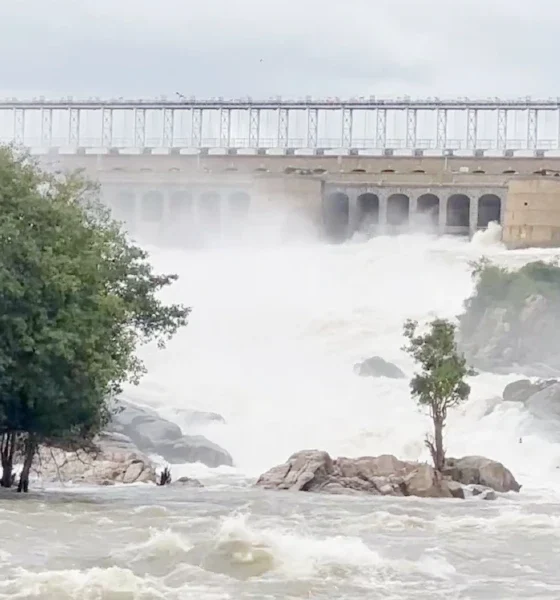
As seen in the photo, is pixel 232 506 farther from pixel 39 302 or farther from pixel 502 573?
pixel 502 573

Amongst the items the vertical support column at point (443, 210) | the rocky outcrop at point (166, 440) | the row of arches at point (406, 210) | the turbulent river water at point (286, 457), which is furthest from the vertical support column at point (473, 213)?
the rocky outcrop at point (166, 440)

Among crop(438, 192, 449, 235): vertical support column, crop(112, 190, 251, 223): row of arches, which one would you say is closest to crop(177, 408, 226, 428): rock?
crop(438, 192, 449, 235): vertical support column

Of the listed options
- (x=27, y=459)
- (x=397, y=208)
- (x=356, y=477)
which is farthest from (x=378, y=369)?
(x=397, y=208)

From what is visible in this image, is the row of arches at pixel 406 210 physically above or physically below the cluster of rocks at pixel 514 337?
above

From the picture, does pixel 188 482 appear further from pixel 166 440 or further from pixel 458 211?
pixel 458 211

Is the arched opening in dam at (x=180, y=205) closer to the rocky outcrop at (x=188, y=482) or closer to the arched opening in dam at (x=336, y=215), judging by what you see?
the arched opening in dam at (x=336, y=215)

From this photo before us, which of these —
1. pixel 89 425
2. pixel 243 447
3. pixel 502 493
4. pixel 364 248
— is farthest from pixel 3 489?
pixel 364 248

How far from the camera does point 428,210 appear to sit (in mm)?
87375

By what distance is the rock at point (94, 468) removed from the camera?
1379 inches

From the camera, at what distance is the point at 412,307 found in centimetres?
6575

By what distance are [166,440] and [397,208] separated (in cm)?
4858

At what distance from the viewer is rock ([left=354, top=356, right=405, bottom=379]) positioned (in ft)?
179

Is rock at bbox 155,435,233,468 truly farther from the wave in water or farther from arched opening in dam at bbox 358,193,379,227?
arched opening in dam at bbox 358,193,379,227

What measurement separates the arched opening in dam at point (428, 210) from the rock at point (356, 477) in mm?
51104
